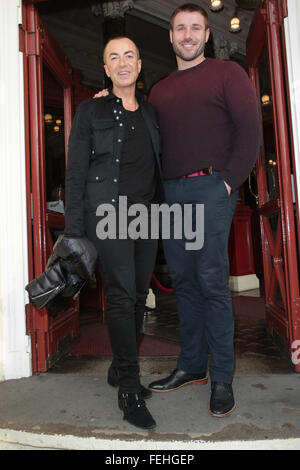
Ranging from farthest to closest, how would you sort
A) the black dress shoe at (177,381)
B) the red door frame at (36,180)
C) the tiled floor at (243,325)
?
the tiled floor at (243,325), the red door frame at (36,180), the black dress shoe at (177,381)

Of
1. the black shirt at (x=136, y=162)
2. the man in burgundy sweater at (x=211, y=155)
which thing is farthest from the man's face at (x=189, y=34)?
the black shirt at (x=136, y=162)

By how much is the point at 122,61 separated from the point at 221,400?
1664 millimetres

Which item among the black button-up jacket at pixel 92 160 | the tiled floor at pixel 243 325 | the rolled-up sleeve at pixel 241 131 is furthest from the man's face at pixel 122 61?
the tiled floor at pixel 243 325

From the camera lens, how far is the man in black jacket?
1622 mm

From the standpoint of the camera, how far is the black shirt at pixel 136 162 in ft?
5.65

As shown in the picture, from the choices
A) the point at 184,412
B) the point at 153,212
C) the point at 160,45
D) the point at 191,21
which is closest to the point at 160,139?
the point at 153,212

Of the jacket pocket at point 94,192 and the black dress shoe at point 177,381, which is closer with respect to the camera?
the jacket pocket at point 94,192

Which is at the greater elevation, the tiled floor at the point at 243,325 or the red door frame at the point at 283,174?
the red door frame at the point at 283,174

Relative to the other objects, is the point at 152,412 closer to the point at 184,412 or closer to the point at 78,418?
the point at 184,412

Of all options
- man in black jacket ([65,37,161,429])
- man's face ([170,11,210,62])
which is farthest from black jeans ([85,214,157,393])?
man's face ([170,11,210,62])

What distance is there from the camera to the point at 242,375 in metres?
2.14

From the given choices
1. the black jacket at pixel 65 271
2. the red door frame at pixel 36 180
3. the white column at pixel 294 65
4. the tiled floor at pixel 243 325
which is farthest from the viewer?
the tiled floor at pixel 243 325

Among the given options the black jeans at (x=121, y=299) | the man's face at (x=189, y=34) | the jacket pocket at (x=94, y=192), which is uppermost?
the man's face at (x=189, y=34)

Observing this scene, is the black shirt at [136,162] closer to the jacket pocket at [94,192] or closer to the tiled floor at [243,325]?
the jacket pocket at [94,192]
